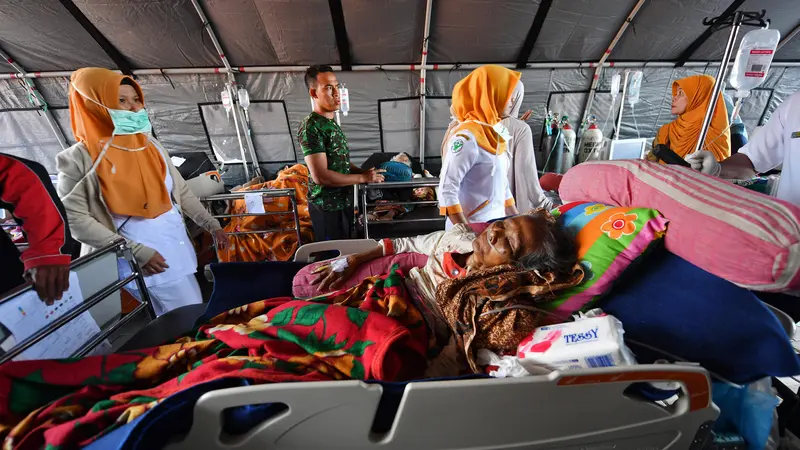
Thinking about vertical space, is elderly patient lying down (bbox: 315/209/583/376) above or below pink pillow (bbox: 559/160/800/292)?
below

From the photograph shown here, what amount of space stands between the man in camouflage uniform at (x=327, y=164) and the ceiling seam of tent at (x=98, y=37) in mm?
4153

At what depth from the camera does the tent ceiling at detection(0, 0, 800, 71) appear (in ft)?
13.7

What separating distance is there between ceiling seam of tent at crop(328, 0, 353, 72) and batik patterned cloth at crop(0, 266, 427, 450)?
14.6 feet

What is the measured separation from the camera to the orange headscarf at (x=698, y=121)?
3.02 meters

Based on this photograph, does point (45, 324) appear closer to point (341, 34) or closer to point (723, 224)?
point (723, 224)

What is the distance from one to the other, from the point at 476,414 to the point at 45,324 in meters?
1.50

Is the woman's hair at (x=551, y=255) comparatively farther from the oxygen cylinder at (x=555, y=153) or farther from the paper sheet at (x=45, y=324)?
the oxygen cylinder at (x=555, y=153)

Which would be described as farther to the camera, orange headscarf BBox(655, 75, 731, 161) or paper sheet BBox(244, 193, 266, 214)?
orange headscarf BBox(655, 75, 731, 161)

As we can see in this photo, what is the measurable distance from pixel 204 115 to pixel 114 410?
5.62 metres

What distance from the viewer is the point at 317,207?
102 inches

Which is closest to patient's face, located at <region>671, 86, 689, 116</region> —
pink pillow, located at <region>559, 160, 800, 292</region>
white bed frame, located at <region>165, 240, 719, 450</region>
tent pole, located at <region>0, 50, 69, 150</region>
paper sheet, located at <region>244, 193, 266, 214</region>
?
pink pillow, located at <region>559, 160, 800, 292</region>

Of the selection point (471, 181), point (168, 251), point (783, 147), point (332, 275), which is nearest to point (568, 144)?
point (783, 147)

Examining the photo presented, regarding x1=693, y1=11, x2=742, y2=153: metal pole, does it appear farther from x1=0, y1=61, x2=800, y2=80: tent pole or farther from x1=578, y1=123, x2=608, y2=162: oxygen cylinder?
x1=0, y1=61, x2=800, y2=80: tent pole

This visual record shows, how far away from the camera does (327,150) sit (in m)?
2.34
